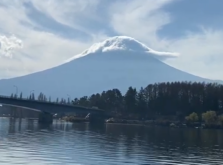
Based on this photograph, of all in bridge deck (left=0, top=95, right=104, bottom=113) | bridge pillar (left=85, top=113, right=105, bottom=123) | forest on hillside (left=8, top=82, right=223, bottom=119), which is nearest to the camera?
bridge deck (left=0, top=95, right=104, bottom=113)

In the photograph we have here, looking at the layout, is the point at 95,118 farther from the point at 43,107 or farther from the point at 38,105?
the point at 38,105

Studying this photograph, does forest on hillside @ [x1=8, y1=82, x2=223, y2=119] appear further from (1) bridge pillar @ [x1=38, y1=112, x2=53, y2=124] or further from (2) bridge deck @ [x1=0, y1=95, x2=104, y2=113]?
(1) bridge pillar @ [x1=38, y1=112, x2=53, y2=124]

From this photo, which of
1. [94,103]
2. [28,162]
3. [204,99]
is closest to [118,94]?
[94,103]

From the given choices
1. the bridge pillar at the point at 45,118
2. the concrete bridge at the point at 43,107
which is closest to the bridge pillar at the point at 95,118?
the concrete bridge at the point at 43,107

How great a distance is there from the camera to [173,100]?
13862 centimetres

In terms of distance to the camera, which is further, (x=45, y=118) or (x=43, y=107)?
(x=43, y=107)

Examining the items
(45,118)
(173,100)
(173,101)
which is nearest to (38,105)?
(45,118)

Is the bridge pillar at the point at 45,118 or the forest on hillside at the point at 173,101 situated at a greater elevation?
the forest on hillside at the point at 173,101

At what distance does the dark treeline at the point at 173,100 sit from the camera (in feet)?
443

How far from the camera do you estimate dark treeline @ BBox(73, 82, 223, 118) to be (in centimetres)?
13488

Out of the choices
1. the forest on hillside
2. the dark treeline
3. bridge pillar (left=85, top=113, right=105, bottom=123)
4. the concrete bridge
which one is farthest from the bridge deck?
the dark treeline

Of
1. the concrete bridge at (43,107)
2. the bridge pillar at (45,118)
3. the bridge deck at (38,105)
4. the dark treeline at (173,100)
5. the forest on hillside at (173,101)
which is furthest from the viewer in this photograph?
the dark treeline at (173,100)

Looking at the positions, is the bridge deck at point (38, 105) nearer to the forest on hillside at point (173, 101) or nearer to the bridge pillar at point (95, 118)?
the bridge pillar at point (95, 118)

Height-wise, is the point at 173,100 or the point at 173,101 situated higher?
the point at 173,100
